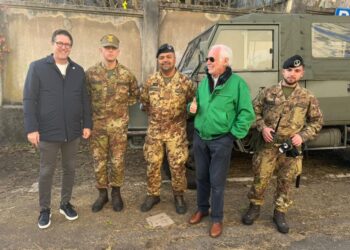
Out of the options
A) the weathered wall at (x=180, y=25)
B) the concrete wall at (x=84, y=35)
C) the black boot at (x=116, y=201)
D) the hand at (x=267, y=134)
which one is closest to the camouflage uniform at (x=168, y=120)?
the black boot at (x=116, y=201)

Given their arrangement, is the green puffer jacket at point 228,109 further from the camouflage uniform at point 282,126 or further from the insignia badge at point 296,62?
the insignia badge at point 296,62

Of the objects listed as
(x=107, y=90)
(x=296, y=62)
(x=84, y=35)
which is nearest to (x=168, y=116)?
(x=107, y=90)

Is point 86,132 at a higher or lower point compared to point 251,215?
higher

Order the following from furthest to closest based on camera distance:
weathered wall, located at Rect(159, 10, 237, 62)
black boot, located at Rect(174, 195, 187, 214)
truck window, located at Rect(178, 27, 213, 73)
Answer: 1. weathered wall, located at Rect(159, 10, 237, 62)
2. truck window, located at Rect(178, 27, 213, 73)
3. black boot, located at Rect(174, 195, 187, 214)

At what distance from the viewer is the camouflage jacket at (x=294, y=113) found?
3268mm

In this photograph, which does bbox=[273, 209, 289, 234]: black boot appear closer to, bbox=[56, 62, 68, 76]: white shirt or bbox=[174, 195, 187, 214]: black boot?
bbox=[174, 195, 187, 214]: black boot

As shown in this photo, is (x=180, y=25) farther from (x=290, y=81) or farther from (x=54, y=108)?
(x=54, y=108)

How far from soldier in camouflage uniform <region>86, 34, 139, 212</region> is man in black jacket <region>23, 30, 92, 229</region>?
17cm

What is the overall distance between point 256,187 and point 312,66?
201 centimetres

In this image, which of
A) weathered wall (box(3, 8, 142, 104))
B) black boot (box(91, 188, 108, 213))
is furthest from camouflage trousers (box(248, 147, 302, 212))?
weathered wall (box(3, 8, 142, 104))

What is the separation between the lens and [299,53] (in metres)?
4.60

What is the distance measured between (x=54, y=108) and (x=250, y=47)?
2514 mm

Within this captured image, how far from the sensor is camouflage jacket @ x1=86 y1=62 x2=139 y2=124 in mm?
3602

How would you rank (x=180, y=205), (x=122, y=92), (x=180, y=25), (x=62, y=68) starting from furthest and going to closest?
(x=180, y=25) → (x=180, y=205) → (x=122, y=92) → (x=62, y=68)
